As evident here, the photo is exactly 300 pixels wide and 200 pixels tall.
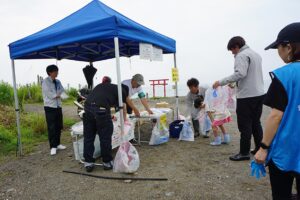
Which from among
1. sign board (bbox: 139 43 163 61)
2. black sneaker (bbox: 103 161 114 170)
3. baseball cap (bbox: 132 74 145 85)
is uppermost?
sign board (bbox: 139 43 163 61)

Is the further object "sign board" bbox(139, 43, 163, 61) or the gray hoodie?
"sign board" bbox(139, 43, 163, 61)

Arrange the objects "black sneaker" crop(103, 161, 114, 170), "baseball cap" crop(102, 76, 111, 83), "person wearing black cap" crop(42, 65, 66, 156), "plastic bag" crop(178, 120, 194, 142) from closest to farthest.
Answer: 1. "black sneaker" crop(103, 161, 114, 170)
2. "baseball cap" crop(102, 76, 111, 83)
3. "person wearing black cap" crop(42, 65, 66, 156)
4. "plastic bag" crop(178, 120, 194, 142)

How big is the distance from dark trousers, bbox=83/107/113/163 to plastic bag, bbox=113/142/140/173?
0.89ft

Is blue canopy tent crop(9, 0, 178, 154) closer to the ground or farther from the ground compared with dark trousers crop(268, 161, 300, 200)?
farther from the ground

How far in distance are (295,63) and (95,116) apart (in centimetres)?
283

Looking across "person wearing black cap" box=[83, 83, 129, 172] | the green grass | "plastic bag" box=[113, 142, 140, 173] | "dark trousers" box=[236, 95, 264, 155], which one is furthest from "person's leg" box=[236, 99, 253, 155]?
the green grass

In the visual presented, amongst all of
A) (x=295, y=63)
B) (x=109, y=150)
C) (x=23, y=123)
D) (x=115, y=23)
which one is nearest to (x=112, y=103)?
(x=109, y=150)

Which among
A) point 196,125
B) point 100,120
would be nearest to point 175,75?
point 196,125

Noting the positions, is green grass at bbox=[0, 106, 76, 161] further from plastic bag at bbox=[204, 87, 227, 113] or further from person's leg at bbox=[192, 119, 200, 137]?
plastic bag at bbox=[204, 87, 227, 113]

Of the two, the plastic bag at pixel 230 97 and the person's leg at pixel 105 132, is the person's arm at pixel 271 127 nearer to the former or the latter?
the person's leg at pixel 105 132

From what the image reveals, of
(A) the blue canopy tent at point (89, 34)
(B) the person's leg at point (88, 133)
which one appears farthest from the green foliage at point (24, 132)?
(B) the person's leg at point (88, 133)

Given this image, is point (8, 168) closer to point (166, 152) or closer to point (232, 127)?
point (166, 152)

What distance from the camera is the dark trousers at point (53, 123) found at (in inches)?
196

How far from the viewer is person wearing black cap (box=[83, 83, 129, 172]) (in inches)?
152
